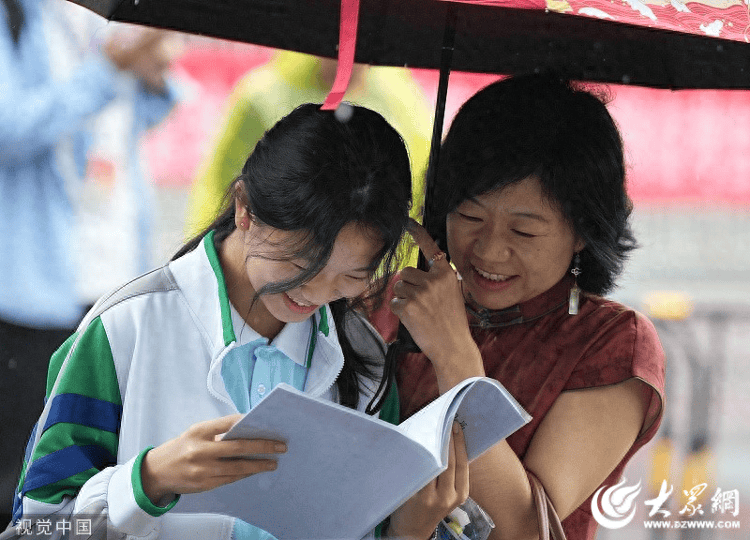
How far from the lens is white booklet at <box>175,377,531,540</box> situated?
1110 millimetres

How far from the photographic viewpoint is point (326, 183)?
1407mm

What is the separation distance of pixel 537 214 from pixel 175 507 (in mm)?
830

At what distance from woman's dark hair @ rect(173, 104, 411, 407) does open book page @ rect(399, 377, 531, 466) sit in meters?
0.28

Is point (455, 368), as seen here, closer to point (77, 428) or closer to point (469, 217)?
point (469, 217)

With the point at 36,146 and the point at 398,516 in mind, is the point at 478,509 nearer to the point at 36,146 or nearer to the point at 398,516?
the point at 398,516

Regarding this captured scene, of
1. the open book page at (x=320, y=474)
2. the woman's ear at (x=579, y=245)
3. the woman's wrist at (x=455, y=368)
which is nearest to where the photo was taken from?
the open book page at (x=320, y=474)

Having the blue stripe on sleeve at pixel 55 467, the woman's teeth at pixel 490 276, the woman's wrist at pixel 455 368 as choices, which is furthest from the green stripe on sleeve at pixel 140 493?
the woman's teeth at pixel 490 276

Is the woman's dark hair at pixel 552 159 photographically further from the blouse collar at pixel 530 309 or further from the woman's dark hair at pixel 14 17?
the woman's dark hair at pixel 14 17

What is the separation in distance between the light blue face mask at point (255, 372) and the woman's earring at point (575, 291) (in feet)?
1.76

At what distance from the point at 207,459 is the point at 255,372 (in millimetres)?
333

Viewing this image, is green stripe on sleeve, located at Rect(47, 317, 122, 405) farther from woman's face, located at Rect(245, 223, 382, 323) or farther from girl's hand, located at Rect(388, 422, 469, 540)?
girl's hand, located at Rect(388, 422, 469, 540)

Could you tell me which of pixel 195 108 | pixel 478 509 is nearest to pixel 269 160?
pixel 478 509

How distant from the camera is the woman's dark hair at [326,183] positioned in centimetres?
139

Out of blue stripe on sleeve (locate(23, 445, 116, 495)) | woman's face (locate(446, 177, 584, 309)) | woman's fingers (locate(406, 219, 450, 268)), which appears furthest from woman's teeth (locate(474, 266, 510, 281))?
blue stripe on sleeve (locate(23, 445, 116, 495))
